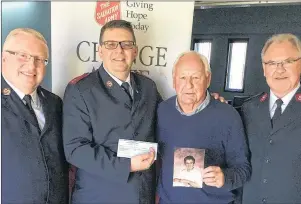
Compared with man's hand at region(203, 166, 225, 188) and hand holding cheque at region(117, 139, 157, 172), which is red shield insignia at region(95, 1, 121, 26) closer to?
hand holding cheque at region(117, 139, 157, 172)

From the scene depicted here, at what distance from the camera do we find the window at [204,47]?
1.04 m


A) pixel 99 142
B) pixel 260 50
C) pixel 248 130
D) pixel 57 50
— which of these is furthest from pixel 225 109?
pixel 57 50

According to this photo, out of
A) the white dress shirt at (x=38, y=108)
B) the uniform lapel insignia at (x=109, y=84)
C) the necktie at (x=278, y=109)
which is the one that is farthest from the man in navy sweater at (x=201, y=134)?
the white dress shirt at (x=38, y=108)

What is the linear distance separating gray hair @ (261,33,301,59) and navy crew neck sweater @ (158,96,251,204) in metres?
0.22

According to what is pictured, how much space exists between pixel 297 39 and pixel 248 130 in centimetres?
32

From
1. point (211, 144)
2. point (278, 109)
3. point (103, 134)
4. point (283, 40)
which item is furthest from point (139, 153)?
point (283, 40)

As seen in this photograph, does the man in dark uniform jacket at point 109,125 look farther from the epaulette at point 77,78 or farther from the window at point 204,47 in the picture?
the window at point 204,47

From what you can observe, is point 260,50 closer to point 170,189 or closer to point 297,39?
point 297,39

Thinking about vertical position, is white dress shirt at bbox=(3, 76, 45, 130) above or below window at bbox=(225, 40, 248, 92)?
below

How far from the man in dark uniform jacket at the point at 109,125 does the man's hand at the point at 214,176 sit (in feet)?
0.58

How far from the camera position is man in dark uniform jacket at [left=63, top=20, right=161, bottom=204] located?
1027 mm

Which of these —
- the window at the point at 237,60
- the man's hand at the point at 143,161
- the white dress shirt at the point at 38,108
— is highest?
the window at the point at 237,60

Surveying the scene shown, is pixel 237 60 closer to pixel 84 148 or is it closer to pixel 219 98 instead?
pixel 219 98

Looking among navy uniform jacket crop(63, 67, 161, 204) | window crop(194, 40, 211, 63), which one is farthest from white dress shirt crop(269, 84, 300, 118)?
navy uniform jacket crop(63, 67, 161, 204)
